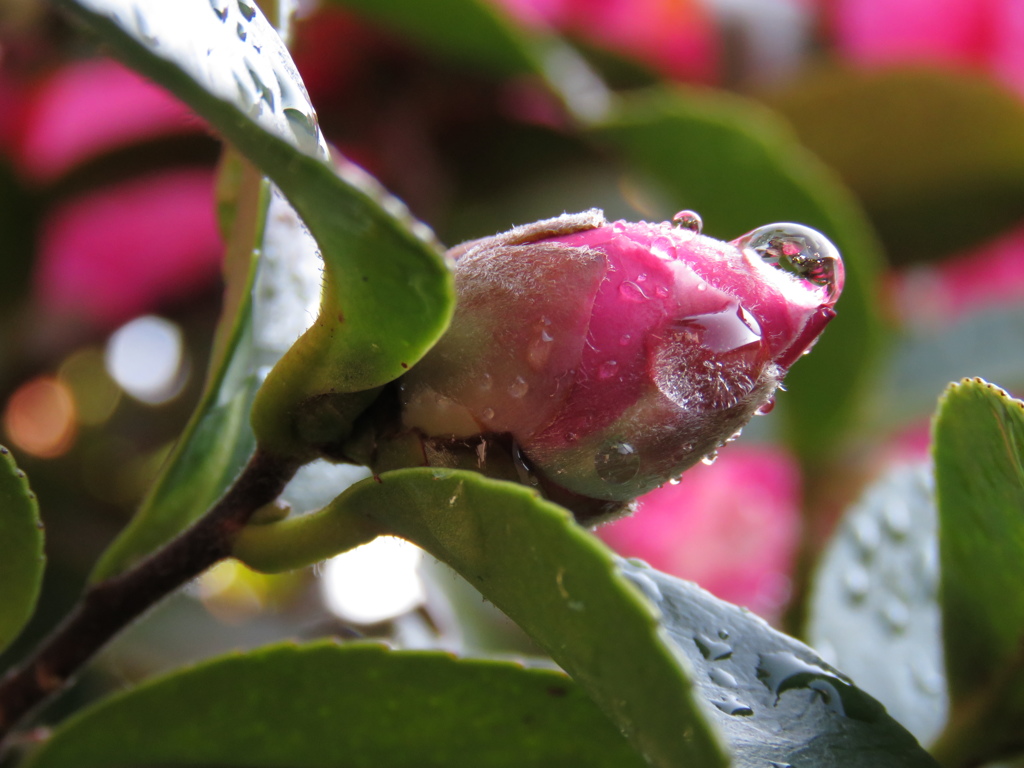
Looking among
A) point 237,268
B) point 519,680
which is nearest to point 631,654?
point 519,680

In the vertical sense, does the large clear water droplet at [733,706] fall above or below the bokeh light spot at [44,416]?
above

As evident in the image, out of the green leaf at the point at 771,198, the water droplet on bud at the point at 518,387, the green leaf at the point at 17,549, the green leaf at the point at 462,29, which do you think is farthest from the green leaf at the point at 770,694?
the green leaf at the point at 462,29

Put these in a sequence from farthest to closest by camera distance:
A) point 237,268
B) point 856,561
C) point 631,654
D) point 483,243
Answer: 1. point 856,561
2. point 237,268
3. point 483,243
4. point 631,654

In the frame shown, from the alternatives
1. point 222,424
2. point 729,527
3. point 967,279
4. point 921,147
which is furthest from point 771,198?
point 222,424

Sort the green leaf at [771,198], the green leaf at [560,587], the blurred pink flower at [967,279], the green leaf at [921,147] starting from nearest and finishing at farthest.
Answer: the green leaf at [560,587] < the green leaf at [771,198] < the green leaf at [921,147] < the blurred pink flower at [967,279]

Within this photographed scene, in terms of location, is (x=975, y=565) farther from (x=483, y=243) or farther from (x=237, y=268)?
(x=237, y=268)

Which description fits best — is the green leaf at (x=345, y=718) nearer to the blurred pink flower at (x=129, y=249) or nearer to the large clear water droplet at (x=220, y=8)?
the large clear water droplet at (x=220, y=8)
